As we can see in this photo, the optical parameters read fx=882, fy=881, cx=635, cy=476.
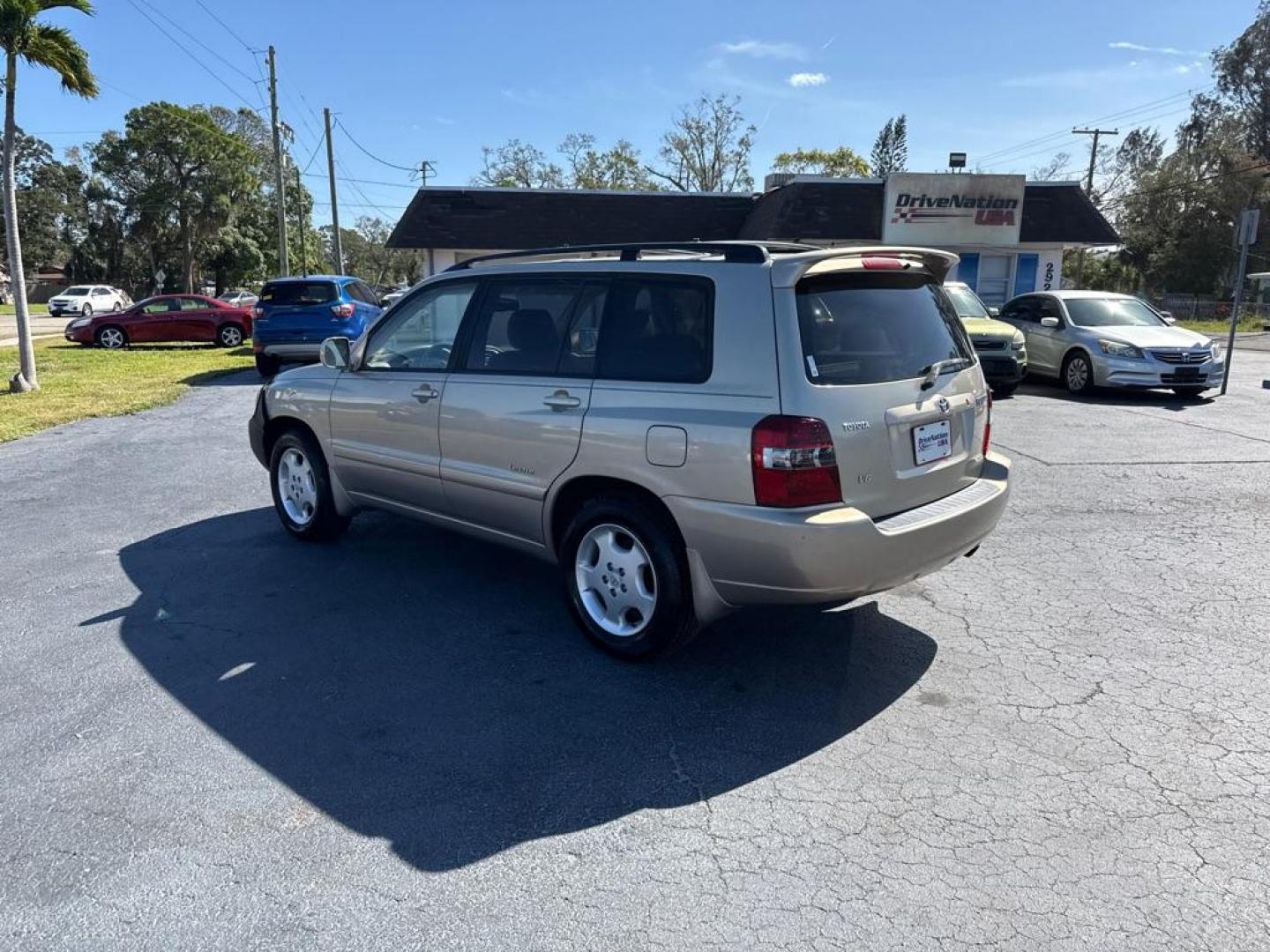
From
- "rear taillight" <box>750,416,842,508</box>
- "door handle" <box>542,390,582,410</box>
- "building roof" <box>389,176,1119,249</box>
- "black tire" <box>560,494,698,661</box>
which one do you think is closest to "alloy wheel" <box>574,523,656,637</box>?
"black tire" <box>560,494,698,661</box>

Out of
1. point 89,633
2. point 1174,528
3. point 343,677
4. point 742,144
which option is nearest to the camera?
point 343,677

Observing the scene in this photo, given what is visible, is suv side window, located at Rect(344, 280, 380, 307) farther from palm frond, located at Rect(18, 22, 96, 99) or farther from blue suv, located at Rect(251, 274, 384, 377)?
palm frond, located at Rect(18, 22, 96, 99)

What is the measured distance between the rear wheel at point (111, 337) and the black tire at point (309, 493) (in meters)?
19.9

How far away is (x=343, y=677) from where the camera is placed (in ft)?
13.0

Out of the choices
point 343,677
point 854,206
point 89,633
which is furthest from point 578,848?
point 854,206

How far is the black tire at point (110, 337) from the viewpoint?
22.5 meters

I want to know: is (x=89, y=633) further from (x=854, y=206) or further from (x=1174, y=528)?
(x=854, y=206)

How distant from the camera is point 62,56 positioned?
1371cm

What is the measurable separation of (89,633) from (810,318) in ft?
12.7

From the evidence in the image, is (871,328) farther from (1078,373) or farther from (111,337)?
(111,337)

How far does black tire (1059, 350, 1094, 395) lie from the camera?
43.6 feet

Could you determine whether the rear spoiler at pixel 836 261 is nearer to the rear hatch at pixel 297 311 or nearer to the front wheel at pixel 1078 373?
the front wheel at pixel 1078 373

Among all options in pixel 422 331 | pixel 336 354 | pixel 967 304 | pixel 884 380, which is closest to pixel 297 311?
pixel 336 354

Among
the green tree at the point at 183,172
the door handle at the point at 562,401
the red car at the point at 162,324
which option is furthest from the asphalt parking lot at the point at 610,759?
the green tree at the point at 183,172
